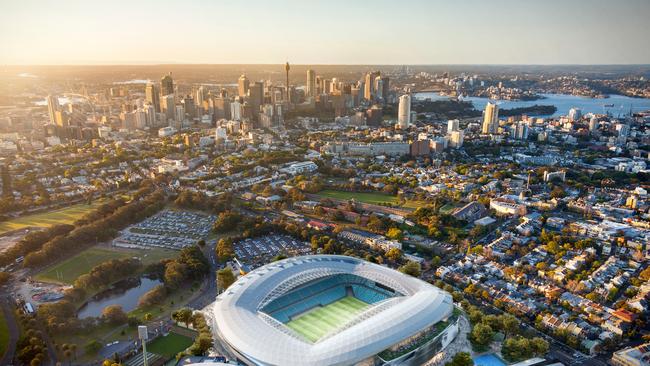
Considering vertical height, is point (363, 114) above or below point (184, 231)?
above

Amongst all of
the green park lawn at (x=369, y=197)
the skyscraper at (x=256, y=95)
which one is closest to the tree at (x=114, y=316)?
the green park lawn at (x=369, y=197)

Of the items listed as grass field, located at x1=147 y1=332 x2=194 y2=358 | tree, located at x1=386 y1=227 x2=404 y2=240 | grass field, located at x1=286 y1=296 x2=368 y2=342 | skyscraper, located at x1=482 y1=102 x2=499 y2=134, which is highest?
skyscraper, located at x1=482 y1=102 x2=499 y2=134

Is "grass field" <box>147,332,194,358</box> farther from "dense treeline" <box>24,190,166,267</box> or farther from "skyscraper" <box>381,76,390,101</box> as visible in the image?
"skyscraper" <box>381,76,390,101</box>

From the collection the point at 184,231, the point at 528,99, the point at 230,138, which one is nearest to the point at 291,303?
the point at 184,231

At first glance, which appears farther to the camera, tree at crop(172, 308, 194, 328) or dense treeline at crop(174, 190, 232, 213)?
dense treeline at crop(174, 190, 232, 213)

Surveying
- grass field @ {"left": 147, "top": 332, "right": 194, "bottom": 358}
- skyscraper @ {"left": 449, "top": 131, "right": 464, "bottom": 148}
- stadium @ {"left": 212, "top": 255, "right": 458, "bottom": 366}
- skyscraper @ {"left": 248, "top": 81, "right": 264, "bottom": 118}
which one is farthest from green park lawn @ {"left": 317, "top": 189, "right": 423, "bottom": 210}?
skyscraper @ {"left": 248, "top": 81, "right": 264, "bottom": 118}

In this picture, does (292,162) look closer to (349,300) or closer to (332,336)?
(349,300)

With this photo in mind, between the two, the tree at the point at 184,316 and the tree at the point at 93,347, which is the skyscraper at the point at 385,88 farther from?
the tree at the point at 93,347
